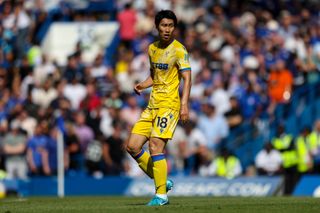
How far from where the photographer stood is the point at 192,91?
26.1 metres

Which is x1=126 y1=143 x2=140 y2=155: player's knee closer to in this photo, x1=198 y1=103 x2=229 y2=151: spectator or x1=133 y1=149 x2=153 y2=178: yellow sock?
x1=133 y1=149 x2=153 y2=178: yellow sock

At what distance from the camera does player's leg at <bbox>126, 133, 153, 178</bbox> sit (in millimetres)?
14000

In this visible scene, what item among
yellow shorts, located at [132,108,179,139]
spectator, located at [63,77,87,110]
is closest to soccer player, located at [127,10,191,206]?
yellow shorts, located at [132,108,179,139]

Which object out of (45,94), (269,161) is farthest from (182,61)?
(45,94)

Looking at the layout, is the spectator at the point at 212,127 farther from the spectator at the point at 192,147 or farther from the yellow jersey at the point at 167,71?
the yellow jersey at the point at 167,71

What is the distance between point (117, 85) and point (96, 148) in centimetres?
306

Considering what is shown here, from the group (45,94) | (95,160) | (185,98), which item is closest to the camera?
(185,98)

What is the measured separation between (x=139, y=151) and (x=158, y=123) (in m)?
0.54

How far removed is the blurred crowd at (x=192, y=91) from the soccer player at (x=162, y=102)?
9435mm

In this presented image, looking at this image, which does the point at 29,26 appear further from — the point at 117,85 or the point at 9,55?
the point at 117,85

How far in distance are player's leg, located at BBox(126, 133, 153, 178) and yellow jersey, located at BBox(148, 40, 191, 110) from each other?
48cm

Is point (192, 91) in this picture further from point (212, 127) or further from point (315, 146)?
point (315, 146)

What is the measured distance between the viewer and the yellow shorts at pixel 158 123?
13820 mm

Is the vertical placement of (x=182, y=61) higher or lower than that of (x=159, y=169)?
higher
